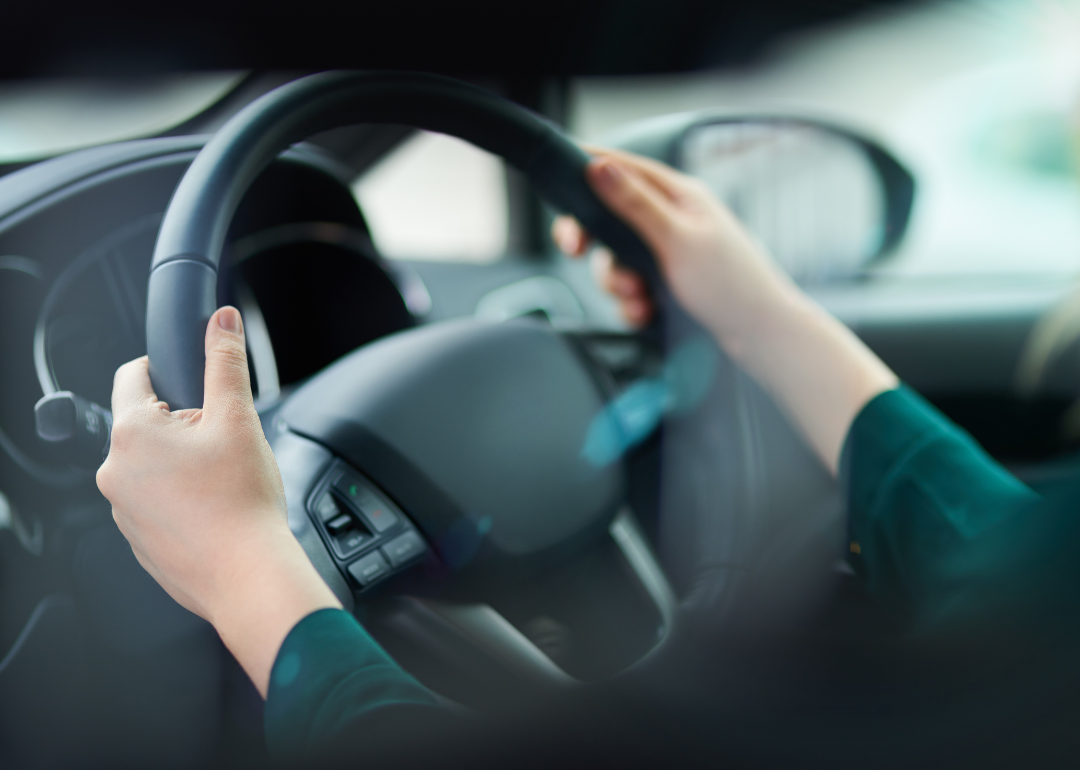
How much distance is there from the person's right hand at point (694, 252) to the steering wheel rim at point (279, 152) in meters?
0.03

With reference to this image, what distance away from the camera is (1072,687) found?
0.48 meters

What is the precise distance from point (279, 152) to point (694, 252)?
1.49 ft

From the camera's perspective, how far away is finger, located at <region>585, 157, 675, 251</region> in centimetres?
75

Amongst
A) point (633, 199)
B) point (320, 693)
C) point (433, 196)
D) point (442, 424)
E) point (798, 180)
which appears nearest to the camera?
point (320, 693)

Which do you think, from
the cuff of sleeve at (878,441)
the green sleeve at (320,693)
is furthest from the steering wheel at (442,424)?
the cuff of sleeve at (878,441)

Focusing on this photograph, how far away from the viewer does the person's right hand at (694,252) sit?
808 mm

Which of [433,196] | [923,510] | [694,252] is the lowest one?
[923,510]

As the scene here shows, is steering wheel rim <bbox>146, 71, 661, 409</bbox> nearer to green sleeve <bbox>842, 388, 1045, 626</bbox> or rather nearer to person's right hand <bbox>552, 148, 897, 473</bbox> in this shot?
person's right hand <bbox>552, 148, 897, 473</bbox>

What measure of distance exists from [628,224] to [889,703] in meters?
0.50

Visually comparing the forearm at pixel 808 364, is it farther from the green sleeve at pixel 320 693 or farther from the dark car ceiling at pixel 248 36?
the green sleeve at pixel 320 693

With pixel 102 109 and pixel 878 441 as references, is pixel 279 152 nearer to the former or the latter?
pixel 102 109

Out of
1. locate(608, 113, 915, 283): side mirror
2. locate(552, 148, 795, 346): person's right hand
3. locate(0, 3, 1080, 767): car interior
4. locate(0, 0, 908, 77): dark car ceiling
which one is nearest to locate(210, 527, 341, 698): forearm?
locate(0, 3, 1080, 767): car interior

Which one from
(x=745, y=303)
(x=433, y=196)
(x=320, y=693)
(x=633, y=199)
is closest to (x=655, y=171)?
(x=633, y=199)

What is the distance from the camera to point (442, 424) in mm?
674
